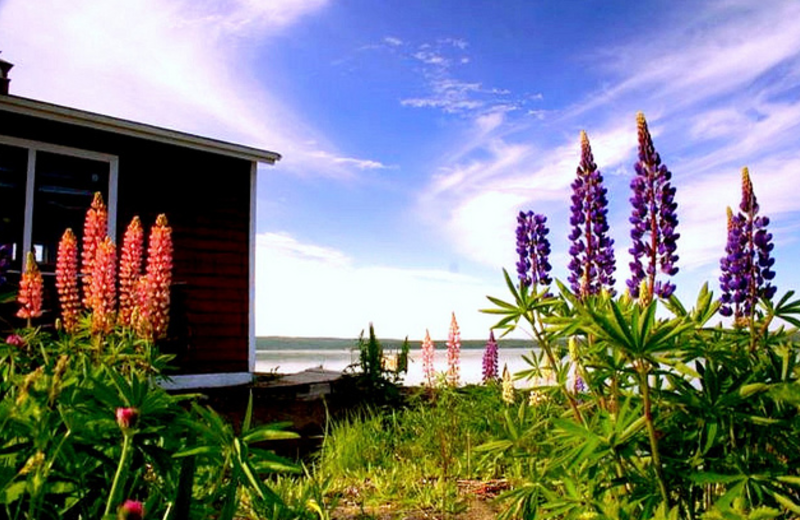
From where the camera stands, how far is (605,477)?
2.77 meters

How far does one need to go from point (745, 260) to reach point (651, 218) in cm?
99

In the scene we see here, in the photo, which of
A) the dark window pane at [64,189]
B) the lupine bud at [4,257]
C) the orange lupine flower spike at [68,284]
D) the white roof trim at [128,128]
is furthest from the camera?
the dark window pane at [64,189]

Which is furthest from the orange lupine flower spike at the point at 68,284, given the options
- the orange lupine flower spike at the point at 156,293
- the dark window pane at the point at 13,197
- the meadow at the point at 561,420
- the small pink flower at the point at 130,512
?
the dark window pane at the point at 13,197

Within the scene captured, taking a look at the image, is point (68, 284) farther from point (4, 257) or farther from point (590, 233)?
point (4, 257)

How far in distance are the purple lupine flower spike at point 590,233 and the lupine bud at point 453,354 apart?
2191 mm

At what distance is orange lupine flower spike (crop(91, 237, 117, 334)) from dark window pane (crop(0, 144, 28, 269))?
21.9 feet

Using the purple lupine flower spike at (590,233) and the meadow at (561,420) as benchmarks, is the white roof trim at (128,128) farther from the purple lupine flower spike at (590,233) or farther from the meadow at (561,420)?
the purple lupine flower spike at (590,233)

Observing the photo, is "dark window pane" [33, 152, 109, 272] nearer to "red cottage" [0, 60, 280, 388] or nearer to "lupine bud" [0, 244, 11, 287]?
"red cottage" [0, 60, 280, 388]

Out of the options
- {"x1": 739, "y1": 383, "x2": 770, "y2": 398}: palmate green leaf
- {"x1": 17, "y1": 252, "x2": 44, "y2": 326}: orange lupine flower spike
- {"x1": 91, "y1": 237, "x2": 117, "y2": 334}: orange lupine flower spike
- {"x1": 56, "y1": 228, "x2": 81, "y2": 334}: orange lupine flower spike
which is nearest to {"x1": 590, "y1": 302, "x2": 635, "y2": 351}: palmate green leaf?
{"x1": 739, "y1": 383, "x2": 770, "y2": 398}: palmate green leaf

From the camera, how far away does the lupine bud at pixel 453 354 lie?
5.72 metres

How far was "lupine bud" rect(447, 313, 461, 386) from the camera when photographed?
572cm

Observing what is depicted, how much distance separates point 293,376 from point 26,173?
18.3 feet

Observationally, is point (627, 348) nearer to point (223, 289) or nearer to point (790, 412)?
point (790, 412)

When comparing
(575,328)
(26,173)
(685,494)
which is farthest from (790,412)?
(26,173)
